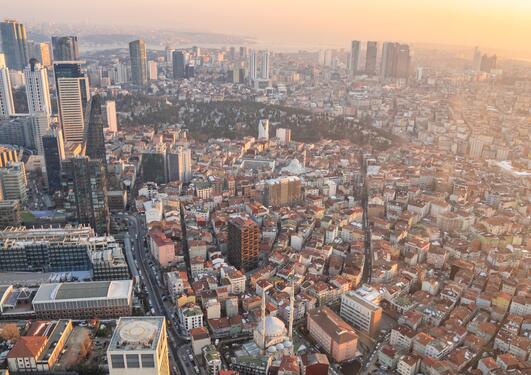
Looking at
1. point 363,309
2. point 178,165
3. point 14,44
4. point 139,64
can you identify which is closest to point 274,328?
point 363,309

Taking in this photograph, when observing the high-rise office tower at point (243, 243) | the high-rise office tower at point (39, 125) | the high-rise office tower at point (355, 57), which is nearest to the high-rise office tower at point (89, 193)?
the high-rise office tower at point (243, 243)

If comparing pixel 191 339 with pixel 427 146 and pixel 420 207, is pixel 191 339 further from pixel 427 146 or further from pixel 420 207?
pixel 427 146

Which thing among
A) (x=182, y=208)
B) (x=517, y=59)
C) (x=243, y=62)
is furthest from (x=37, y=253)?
(x=517, y=59)

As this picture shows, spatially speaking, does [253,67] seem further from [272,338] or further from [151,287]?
[272,338]

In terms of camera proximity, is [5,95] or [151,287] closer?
[151,287]

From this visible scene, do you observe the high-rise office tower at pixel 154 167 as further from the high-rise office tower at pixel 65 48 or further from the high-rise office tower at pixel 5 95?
the high-rise office tower at pixel 65 48

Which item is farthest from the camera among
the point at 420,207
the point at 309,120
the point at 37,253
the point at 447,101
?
the point at 447,101
